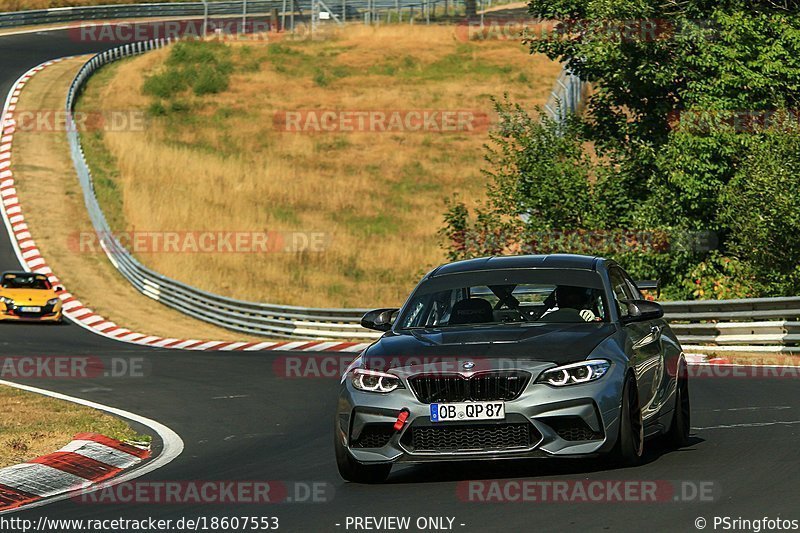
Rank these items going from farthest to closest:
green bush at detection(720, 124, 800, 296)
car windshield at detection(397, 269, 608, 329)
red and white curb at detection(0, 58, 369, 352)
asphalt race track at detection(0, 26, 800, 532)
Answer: red and white curb at detection(0, 58, 369, 352) < green bush at detection(720, 124, 800, 296) < car windshield at detection(397, 269, 608, 329) < asphalt race track at detection(0, 26, 800, 532)

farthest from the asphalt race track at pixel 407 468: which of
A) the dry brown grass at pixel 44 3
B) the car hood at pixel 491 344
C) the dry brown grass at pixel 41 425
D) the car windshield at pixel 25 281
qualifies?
the dry brown grass at pixel 44 3

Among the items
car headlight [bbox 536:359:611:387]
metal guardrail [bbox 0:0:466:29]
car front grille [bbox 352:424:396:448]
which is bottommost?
metal guardrail [bbox 0:0:466:29]

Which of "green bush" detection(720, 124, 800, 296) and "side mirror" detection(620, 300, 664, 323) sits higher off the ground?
"side mirror" detection(620, 300, 664, 323)

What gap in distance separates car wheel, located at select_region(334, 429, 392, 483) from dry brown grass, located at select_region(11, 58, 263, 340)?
2278cm

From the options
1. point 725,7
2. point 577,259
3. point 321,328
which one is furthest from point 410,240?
point 577,259

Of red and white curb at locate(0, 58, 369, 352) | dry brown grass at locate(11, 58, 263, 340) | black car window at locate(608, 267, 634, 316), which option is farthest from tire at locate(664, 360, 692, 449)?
dry brown grass at locate(11, 58, 263, 340)

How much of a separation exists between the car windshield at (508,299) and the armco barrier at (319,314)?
1140cm

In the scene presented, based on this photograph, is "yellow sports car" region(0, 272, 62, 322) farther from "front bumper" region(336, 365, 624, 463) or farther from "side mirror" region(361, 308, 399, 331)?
"front bumper" region(336, 365, 624, 463)

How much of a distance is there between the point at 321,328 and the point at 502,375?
22.1m

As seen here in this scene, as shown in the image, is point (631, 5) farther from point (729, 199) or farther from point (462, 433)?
point (462, 433)

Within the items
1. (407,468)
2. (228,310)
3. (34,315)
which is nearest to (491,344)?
(407,468)

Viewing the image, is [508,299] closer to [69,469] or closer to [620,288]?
[620,288]

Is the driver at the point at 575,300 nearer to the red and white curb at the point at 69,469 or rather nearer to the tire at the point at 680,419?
the tire at the point at 680,419

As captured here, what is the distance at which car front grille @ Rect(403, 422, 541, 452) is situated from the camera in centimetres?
907
